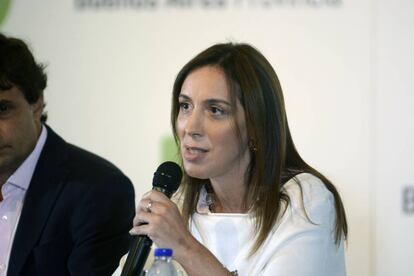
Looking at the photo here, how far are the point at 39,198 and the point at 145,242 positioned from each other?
90 cm

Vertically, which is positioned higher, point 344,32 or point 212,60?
point 344,32

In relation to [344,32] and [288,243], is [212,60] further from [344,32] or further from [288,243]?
[344,32]

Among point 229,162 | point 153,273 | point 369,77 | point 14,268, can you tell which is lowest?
point 14,268

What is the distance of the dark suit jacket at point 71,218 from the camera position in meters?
2.33

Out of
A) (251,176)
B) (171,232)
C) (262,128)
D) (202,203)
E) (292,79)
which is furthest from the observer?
(292,79)

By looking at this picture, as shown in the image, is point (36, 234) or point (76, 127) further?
point (76, 127)

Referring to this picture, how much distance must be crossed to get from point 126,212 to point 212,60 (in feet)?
2.50

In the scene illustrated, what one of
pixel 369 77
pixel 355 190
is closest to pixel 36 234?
pixel 355 190

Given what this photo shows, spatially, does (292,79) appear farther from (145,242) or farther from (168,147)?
(145,242)

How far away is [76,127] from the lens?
3.30m

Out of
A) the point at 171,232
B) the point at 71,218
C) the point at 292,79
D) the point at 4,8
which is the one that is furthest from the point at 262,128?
the point at 4,8

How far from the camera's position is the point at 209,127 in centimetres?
196

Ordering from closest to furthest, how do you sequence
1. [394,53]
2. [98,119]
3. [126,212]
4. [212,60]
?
[212,60]
[126,212]
[394,53]
[98,119]

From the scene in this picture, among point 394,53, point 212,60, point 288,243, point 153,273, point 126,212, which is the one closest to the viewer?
point 153,273
